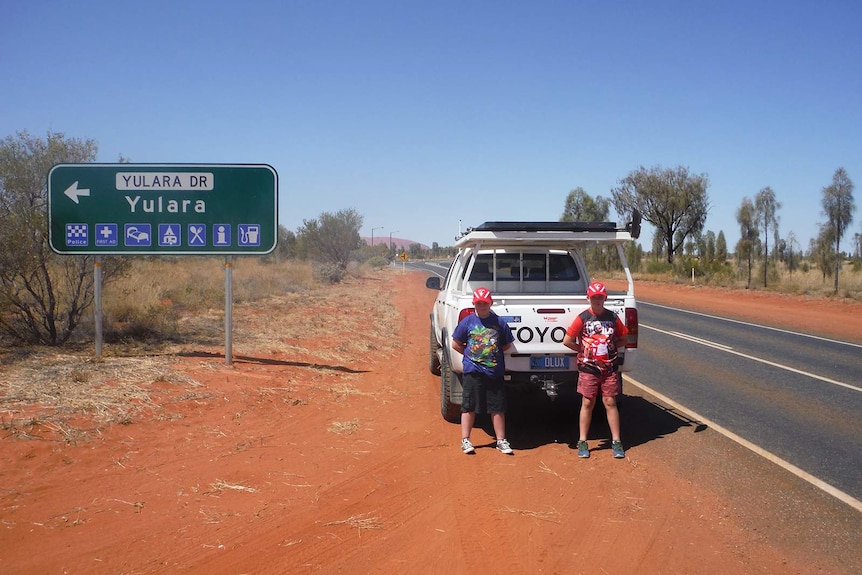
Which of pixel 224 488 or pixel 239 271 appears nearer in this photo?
pixel 224 488

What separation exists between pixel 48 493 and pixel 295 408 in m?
3.37

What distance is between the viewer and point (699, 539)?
4672mm

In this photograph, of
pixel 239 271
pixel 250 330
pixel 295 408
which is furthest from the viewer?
pixel 239 271

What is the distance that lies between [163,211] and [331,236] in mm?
38598

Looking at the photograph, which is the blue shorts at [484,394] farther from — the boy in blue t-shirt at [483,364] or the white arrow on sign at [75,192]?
the white arrow on sign at [75,192]

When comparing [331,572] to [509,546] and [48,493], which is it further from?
[48,493]

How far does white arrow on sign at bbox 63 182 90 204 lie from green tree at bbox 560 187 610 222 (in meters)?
45.9

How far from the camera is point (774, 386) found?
1036 centimetres

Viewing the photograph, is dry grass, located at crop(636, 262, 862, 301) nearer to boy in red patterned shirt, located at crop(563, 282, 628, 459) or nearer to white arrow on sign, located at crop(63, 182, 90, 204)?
boy in red patterned shirt, located at crop(563, 282, 628, 459)

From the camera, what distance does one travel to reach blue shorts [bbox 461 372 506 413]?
21.9 ft

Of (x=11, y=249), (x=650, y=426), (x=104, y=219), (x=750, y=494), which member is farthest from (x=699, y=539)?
(x=11, y=249)

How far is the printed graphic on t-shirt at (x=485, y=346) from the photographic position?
21.7ft

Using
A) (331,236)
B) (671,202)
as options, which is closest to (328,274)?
(331,236)

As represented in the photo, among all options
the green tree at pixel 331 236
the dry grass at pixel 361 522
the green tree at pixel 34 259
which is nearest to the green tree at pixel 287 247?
the green tree at pixel 331 236
